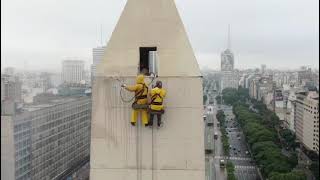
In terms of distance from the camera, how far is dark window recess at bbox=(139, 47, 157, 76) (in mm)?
3711

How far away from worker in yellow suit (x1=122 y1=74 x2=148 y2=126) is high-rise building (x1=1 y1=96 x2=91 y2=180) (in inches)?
738

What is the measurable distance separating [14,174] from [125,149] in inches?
807

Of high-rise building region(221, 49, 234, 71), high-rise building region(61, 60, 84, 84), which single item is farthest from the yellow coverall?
high-rise building region(221, 49, 234, 71)

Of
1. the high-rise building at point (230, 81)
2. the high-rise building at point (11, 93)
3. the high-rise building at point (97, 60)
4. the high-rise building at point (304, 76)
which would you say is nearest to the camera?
the high-rise building at point (97, 60)

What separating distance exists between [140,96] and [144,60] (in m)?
0.35

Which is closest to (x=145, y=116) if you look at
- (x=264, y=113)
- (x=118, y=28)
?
(x=118, y=28)

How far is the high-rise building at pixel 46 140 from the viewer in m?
22.4

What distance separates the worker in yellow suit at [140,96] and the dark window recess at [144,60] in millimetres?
144

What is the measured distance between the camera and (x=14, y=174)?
73.0 feet

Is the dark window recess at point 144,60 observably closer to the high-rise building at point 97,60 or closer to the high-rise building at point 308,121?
the high-rise building at point 97,60

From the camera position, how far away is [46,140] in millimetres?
28281

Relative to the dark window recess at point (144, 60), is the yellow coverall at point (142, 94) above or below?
below

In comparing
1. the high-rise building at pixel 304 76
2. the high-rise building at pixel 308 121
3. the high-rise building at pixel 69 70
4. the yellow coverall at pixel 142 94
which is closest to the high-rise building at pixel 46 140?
the high-rise building at pixel 69 70

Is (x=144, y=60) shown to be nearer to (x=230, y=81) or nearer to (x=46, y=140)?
(x=46, y=140)
